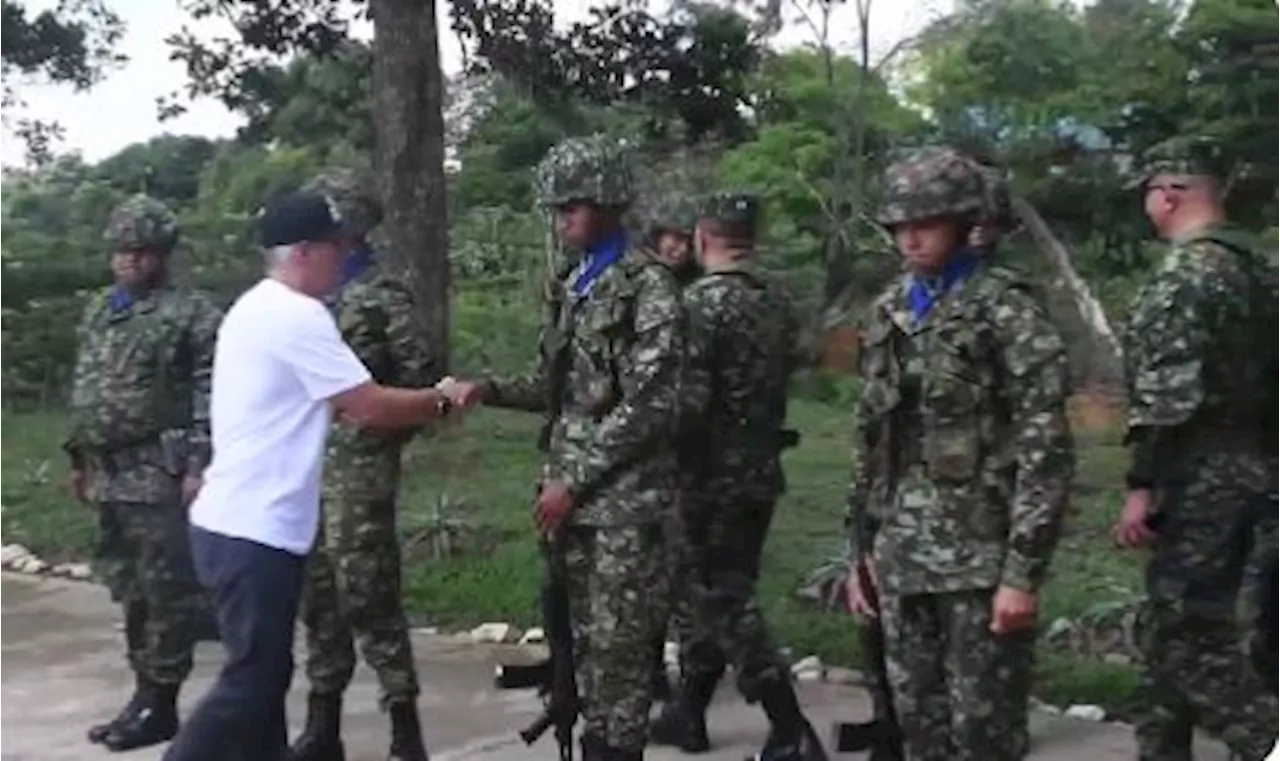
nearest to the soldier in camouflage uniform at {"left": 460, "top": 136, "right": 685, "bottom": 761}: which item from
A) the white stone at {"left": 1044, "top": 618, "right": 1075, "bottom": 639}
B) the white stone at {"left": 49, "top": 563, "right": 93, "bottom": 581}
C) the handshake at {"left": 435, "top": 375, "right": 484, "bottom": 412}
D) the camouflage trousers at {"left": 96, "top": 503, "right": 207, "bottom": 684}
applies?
the handshake at {"left": 435, "top": 375, "right": 484, "bottom": 412}

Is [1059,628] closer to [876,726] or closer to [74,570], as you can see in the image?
[876,726]

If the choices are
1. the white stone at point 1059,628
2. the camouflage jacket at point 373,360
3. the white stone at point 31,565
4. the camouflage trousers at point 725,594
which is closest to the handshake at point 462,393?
the camouflage jacket at point 373,360

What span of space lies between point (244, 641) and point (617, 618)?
99cm

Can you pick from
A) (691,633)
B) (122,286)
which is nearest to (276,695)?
(691,633)

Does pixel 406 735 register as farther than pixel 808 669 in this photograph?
No

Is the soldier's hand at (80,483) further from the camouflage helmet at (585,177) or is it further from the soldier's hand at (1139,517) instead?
the soldier's hand at (1139,517)

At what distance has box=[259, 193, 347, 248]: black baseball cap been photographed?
18.3 feet

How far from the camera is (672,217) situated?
6.86m

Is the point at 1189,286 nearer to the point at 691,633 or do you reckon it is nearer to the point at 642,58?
the point at 691,633

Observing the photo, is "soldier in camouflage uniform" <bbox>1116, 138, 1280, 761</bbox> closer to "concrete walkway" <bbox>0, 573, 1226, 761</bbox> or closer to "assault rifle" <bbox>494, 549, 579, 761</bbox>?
"concrete walkway" <bbox>0, 573, 1226, 761</bbox>

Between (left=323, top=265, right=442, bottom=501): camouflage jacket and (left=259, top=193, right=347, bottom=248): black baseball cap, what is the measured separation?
1.97 feet

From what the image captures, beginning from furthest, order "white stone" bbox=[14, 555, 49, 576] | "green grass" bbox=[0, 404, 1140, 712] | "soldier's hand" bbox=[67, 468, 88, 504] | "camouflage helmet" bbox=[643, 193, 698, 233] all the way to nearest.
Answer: "white stone" bbox=[14, 555, 49, 576], "green grass" bbox=[0, 404, 1140, 712], "soldier's hand" bbox=[67, 468, 88, 504], "camouflage helmet" bbox=[643, 193, 698, 233]

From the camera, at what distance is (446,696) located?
307 inches

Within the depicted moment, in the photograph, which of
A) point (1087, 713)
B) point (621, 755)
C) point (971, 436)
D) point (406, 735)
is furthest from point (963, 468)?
point (1087, 713)
